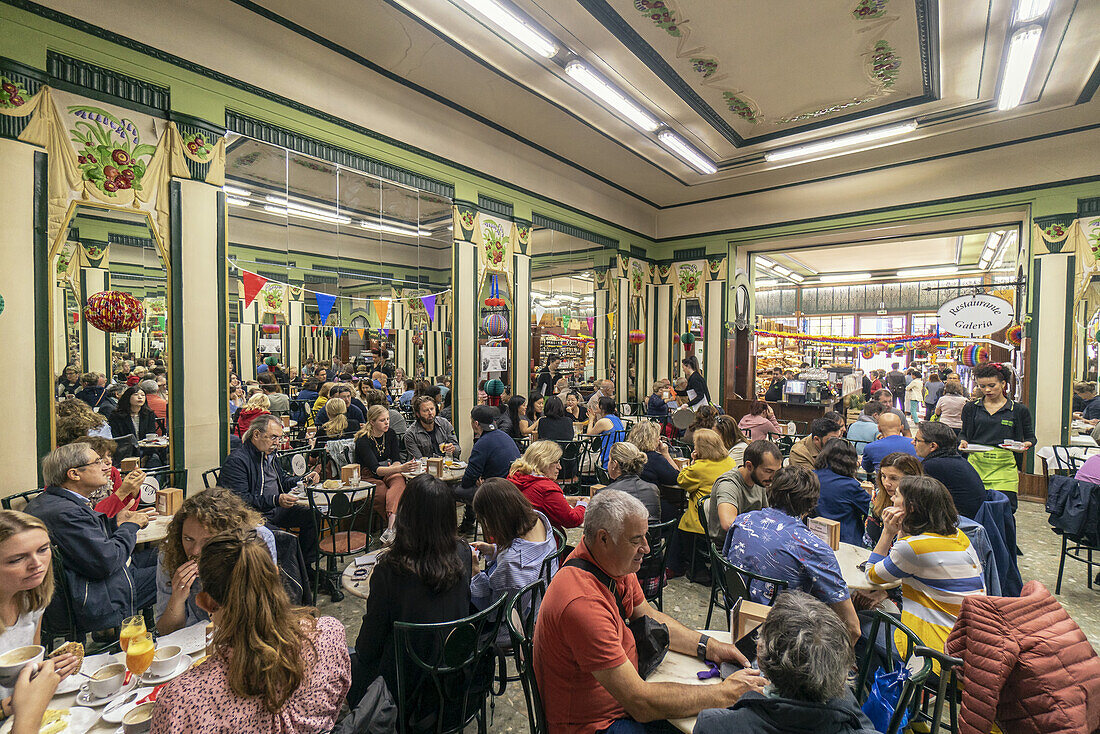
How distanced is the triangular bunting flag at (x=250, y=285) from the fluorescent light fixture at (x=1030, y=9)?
675 cm

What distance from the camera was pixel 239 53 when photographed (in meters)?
4.32

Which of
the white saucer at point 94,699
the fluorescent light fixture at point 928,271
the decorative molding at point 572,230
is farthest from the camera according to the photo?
the fluorescent light fixture at point 928,271

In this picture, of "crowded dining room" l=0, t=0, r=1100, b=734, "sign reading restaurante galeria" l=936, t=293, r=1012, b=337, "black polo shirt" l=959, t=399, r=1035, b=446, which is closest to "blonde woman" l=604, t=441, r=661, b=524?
"crowded dining room" l=0, t=0, r=1100, b=734

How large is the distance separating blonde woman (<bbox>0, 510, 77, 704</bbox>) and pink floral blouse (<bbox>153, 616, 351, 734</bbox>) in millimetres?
994

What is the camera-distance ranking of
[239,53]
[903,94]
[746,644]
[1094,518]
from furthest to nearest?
[903,94] < [239,53] < [1094,518] < [746,644]

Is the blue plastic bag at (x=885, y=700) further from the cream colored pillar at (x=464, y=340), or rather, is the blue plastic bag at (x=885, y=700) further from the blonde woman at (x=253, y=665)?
the cream colored pillar at (x=464, y=340)

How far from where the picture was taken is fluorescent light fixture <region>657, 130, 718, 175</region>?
655 centimetres

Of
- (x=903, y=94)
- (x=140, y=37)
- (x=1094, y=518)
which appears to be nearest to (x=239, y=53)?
(x=140, y=37)

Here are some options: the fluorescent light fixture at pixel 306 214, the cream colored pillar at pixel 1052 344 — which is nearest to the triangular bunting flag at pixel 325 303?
the fluorescent light fixture at pixel 306 214

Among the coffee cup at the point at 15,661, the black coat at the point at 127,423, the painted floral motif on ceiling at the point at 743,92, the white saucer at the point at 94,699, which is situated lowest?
the white saucer at the point at 94,699

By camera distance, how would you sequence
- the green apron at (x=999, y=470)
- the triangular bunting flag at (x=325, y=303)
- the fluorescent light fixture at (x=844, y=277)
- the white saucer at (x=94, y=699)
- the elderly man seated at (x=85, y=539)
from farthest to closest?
the fluorescent light fixture at (x=844, y=277)
the triangular bunting flag at (x=325, y=303)
the green apron at (x=999, y=470)
the elderly man seated at (x=85, y=539)
the white saucer at (x=94, y=699)

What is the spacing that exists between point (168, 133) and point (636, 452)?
4.37m

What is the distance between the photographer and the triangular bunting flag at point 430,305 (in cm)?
612

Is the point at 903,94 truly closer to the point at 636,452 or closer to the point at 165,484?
the point at 636,452
